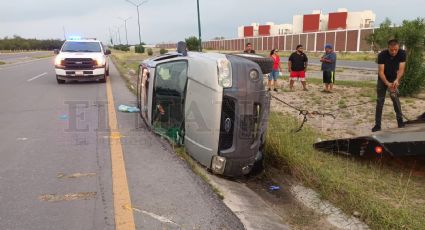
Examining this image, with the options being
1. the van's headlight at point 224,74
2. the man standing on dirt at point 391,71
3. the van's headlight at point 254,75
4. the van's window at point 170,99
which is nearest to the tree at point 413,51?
the man standing on dirt at point 391,71

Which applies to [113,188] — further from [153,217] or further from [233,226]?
[233,226]

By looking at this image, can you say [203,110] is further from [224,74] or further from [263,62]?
[263,62]

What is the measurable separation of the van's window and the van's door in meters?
0.24

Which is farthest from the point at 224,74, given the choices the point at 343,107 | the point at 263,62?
the point at 343,107

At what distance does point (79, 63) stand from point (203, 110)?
11617 mm

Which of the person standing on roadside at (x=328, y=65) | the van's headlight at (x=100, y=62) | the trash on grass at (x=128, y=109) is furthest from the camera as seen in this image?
the van's headlight at (x=100, y=62)

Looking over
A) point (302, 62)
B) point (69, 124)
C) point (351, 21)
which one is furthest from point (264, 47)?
point (69, 124)

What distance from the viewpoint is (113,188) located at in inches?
169

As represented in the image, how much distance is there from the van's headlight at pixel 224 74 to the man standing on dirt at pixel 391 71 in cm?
366

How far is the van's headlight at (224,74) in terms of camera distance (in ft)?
15.1

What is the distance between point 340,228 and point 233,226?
1014mm

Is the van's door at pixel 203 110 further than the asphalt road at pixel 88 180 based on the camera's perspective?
Yes

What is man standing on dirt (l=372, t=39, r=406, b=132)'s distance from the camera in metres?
6.95

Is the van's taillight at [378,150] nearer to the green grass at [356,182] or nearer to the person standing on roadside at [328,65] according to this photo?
the green grass at [356,182]
